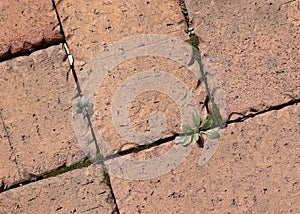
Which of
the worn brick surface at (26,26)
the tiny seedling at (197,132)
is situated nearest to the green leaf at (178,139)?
the tiny seedling at (197,132)

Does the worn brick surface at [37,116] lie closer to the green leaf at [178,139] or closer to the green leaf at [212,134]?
the green leaf at [178,139]

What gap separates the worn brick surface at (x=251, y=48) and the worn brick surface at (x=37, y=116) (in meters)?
0.64

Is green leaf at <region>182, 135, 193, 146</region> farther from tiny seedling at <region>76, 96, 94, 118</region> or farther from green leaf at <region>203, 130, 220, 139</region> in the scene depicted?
tiny seedling at <region>76, 96, 94, 118</region>

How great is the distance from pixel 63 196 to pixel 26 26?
29.4 inches

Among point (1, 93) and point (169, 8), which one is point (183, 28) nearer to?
point (169, 8)

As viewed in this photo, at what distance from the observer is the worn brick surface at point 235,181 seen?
2406 millimetres

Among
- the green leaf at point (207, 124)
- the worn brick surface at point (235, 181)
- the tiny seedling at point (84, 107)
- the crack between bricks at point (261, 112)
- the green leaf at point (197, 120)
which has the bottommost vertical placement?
the worn brick surface at point (235, 181)

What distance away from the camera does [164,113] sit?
2.44m

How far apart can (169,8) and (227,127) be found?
1.89ft

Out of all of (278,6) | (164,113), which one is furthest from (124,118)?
(278,6)

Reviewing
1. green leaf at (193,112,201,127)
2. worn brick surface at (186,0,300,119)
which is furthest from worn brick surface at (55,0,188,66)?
green leaf at (193,112,201,127)

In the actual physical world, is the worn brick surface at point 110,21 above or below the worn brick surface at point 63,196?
above

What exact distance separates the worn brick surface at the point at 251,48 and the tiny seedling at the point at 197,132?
0.11 m

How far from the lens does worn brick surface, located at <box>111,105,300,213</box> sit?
2406 millimetres
